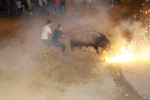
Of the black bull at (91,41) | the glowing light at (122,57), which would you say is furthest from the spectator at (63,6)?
the glowing light at (122,57)

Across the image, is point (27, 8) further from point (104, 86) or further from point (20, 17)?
point (104, 86)

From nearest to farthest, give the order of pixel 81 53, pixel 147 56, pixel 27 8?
pixel 147 56, pixel 81 53, pixel 27 8

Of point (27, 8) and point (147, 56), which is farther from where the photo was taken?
point (27, 8)

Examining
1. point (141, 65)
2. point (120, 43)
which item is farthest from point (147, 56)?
point (120, 43)

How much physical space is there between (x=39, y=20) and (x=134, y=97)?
1048 centimetres

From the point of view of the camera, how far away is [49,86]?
7.71m

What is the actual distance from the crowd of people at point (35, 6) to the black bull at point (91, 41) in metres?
6.07

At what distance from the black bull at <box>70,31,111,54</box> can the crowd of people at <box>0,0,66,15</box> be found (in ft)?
19.9

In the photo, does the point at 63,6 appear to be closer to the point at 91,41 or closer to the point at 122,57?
the point at 91,41

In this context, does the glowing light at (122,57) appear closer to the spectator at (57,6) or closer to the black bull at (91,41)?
the black bull at (91,41)

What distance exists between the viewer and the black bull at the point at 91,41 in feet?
33.7

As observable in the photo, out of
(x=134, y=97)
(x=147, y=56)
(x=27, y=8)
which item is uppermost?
(x=27, y=8)

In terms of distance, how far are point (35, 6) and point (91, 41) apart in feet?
26.3

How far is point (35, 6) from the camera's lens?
53.5 ft
